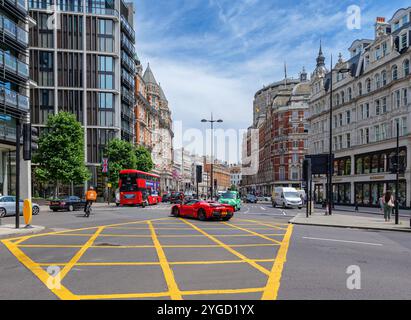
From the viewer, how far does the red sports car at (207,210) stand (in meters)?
21.0

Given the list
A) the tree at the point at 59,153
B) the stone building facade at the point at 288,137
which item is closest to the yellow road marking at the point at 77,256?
the tree at the point at 59,153

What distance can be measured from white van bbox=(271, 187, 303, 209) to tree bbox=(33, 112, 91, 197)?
23.6 m

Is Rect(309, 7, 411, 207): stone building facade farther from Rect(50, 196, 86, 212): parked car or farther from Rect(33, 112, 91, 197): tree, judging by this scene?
Rect(33, 112, 91, 197): tree

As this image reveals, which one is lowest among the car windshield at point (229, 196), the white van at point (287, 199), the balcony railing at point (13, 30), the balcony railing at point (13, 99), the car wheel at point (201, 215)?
the white van at point (287, 199)

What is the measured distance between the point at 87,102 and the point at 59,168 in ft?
61.5

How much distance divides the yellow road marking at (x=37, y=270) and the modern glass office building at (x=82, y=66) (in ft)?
155

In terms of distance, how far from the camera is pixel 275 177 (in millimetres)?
85438

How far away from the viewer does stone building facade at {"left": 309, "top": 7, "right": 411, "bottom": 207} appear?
38.3 m

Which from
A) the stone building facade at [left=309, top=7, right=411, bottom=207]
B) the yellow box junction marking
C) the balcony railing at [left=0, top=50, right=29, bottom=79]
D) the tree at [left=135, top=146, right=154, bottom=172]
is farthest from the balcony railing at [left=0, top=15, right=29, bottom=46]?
the stone building facade at [left=309, top=7, right=411, bottom=207]

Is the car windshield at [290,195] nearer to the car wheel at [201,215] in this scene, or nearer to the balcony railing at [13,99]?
the car wheel at [201,215]

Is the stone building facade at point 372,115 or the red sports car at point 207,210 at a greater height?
the stone building facade at point 372,115
